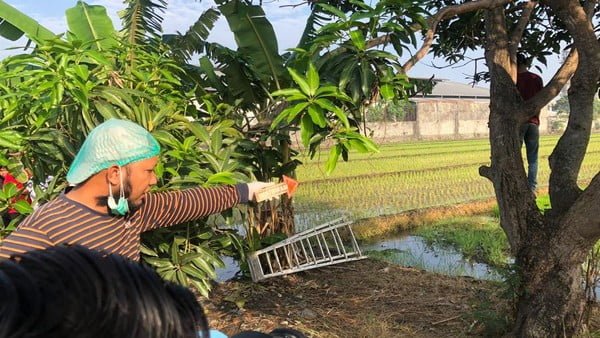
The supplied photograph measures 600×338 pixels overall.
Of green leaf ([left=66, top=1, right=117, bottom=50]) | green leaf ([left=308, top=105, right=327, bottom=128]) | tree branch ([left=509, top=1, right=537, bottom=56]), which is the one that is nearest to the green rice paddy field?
green leaf ([left=66, top=1, right=117, bottom=50])

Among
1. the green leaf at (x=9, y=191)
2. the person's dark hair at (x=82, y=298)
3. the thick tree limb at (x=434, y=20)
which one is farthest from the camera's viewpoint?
the green leaf at (x=9, y=191)

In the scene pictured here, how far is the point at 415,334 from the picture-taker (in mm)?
3248

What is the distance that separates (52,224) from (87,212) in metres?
0.10

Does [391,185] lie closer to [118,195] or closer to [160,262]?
[160,262]

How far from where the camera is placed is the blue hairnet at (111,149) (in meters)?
1.38

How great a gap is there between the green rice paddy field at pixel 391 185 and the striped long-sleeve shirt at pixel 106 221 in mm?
4455

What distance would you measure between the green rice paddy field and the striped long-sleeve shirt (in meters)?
4.46

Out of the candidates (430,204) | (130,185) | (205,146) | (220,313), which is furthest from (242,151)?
(430,204)

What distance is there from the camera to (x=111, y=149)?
1.38m

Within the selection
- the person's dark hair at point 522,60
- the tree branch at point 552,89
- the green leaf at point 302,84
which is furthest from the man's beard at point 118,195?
the person's dark hair at point 522,60

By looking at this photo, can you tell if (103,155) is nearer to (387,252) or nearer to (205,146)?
(205,146)

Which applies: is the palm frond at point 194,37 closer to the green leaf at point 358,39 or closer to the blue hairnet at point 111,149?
the green leaf at point 358,39

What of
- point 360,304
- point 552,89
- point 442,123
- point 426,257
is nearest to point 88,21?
point 360,304

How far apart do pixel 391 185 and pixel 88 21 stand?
24.6ft
